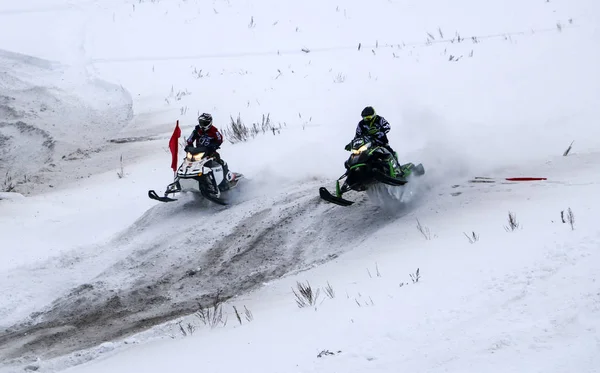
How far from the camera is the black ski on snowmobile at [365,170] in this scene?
10.3 metres

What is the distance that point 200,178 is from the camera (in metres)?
12.6

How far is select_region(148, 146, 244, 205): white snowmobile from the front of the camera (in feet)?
41.4

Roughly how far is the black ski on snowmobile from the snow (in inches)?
24.0

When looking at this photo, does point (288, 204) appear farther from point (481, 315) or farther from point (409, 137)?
point (481, 315)

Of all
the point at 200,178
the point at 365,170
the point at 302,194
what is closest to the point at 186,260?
the point at 200,178

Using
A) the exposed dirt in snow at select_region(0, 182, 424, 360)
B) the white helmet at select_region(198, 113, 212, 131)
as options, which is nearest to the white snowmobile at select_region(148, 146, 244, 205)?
the exposed dirt in snow at select_region(0, 182, 424, 360)

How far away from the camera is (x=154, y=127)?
17.9 meters

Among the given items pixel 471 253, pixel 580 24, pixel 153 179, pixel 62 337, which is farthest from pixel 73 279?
pixel 580 24

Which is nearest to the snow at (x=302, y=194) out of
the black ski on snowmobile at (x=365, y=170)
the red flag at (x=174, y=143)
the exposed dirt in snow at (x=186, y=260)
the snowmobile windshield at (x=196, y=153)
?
the exposed dirt in snow at (x=186, y=260)

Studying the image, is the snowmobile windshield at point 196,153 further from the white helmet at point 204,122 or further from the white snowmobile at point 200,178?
the white helmet at point 204,122

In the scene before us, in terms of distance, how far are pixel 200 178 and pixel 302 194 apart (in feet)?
6.09

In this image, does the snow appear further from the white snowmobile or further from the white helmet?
the white helmet

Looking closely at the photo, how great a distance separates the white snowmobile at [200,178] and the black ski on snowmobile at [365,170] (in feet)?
9.39

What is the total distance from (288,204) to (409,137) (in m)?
3.31
